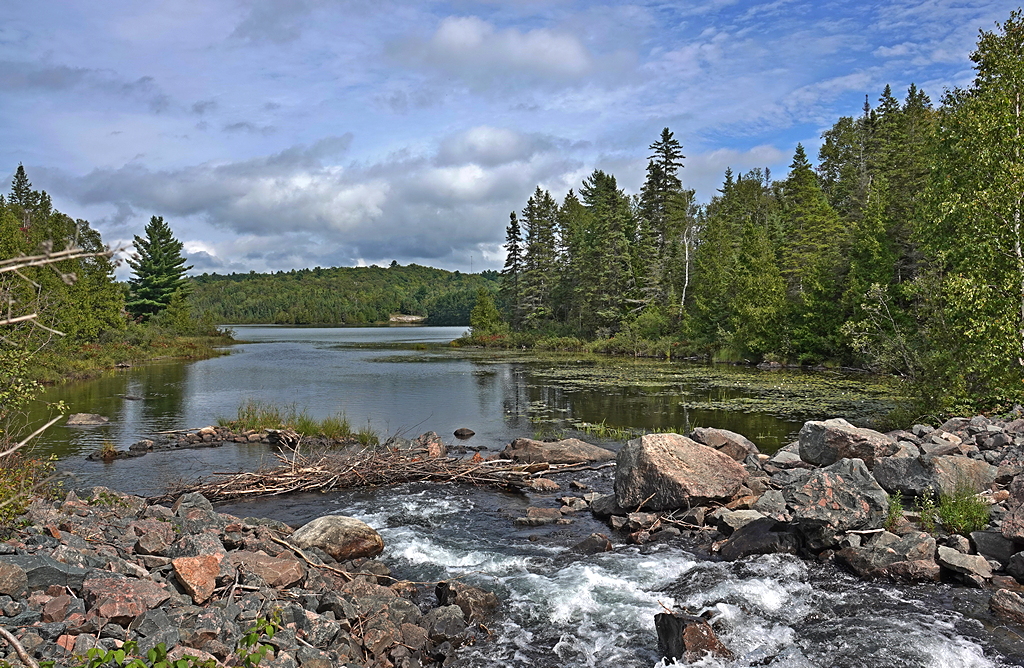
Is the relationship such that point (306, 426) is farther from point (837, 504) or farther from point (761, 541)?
point (837, 504)

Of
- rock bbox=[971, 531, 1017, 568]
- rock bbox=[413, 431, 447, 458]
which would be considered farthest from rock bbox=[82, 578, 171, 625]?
rock bbox=[971, 531, 1017, 568]

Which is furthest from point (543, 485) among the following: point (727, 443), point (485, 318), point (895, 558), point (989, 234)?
point (485, 318)

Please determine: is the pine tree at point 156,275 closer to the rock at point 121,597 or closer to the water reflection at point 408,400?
the water reflection at point 408,400

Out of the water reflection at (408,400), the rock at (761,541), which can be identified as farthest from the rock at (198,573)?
the water reflection at (408,400)

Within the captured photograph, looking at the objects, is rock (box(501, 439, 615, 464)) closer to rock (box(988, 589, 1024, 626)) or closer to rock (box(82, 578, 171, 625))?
rock (box(988, 589, 1024, 626))

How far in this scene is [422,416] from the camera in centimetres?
2403

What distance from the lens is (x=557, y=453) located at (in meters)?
16.2

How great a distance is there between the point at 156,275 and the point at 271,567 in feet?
231

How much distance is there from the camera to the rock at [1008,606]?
7165mm

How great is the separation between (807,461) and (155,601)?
1242cm

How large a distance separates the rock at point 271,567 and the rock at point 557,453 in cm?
885

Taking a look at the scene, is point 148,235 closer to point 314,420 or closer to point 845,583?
point 314,420

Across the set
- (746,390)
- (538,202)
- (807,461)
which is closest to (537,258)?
(538,202)

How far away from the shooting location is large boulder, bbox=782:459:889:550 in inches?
374
